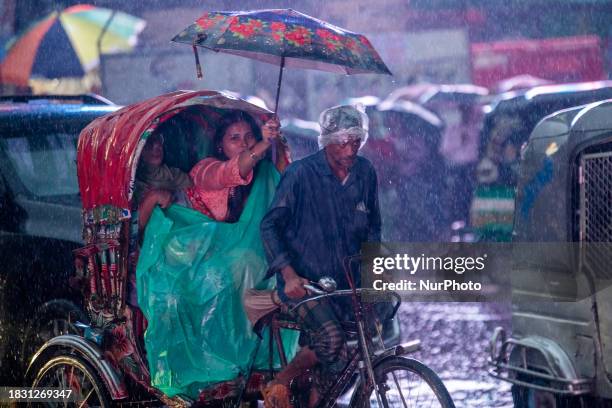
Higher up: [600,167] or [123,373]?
[600,167]

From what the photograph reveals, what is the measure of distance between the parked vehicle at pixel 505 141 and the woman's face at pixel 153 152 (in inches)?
118

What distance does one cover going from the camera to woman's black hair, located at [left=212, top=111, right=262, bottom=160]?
493cm

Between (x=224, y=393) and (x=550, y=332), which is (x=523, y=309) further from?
(x=224, y=393)

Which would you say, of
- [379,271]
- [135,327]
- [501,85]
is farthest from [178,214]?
[501,85]

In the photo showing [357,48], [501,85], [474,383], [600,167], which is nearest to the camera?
[600,167]

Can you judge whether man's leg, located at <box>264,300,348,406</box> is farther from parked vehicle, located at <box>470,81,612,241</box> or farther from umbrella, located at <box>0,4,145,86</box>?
umbrella, located at <box>0,4,145,86</box>

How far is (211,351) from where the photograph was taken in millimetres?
4691

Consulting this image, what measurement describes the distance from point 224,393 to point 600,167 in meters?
1.75

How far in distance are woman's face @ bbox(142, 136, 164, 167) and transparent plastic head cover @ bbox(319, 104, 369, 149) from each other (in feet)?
2.39

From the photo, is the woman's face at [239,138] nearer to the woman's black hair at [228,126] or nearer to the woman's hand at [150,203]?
the woman's black hair at [228,126]

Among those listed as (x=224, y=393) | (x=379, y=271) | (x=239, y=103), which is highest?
(x=239, y=103)

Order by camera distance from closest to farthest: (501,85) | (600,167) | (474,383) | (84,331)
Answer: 1. (600,167)
2. (84,331)
3. (474,383)
4. (501,85)

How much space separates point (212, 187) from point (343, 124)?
69 cm

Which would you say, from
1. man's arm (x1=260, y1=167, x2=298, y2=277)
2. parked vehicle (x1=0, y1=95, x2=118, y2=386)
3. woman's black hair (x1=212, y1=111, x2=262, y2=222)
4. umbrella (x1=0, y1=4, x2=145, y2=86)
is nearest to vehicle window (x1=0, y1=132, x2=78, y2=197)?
parked vehicle (x1=0, y1=95, x2=118, y2=386)
